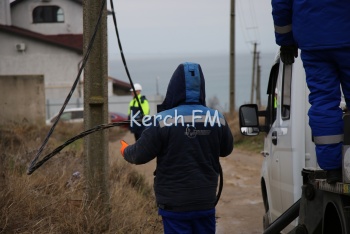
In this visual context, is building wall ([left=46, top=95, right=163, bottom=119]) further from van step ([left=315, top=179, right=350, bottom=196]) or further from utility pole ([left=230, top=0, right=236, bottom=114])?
van step ([left=315, top=179, right=350, bottom=196])

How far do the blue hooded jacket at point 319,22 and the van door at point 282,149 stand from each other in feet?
5.36

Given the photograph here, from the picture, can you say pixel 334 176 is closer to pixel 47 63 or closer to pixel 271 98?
pixel 271 98

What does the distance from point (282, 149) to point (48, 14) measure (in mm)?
39758

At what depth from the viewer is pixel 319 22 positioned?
12.3 feet

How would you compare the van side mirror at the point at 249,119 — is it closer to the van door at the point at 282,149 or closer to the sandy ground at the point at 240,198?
the van door at the point at 282,149

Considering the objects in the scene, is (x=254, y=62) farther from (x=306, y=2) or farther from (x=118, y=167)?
(x=306, y=2)

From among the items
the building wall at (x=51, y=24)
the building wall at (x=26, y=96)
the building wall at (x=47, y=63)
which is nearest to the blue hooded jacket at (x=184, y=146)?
the building wall at (x=26, y=96)

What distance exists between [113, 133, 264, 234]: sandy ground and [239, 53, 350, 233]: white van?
1.86 metres

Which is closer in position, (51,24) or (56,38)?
(56,38)

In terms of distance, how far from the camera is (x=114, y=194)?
673 cm

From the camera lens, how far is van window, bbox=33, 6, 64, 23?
1690 inches

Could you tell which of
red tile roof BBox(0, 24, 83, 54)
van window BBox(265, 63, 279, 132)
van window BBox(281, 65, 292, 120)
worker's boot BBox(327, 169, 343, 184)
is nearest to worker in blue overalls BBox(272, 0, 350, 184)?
worker's boot BBox(327, 169, 343, 184)

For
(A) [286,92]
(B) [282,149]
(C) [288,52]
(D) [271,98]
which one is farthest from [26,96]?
(C) [288,52]

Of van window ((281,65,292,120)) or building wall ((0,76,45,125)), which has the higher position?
van window ((281,65,292,120))
